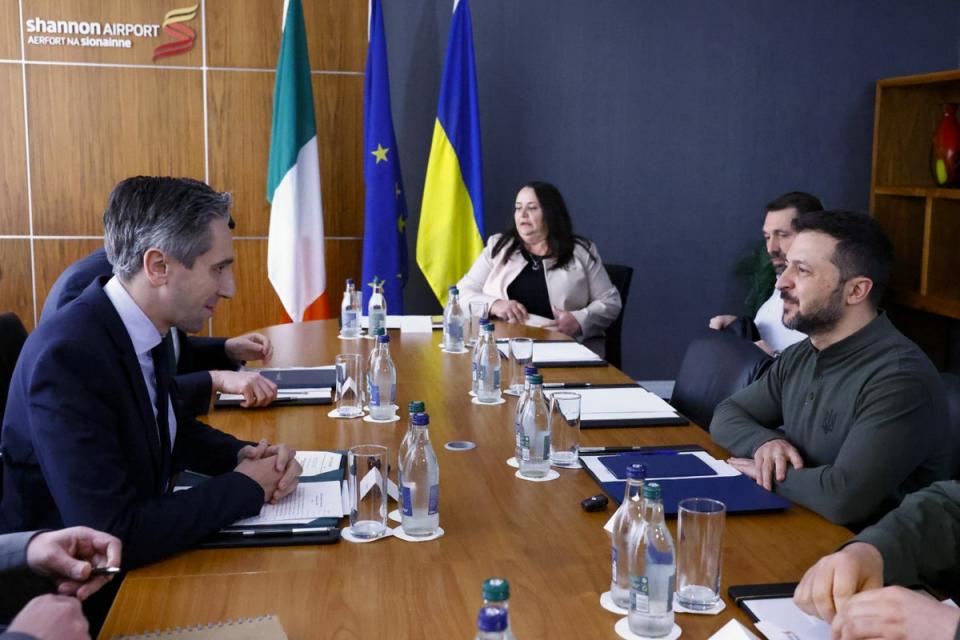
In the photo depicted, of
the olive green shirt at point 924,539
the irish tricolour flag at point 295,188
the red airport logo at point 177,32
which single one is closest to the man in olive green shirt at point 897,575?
the olive green shirt at point 924,539

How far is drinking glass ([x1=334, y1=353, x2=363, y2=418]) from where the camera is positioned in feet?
8.45

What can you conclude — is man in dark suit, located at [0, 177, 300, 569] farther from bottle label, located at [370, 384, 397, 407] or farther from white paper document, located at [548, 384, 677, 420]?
white paper document, located at [548, 384, 677, 420]

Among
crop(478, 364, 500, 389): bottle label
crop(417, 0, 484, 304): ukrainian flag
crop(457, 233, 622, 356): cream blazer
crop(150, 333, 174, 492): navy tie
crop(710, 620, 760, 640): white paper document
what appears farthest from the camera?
crop(417, 0, 484, 304): ukrainian flag

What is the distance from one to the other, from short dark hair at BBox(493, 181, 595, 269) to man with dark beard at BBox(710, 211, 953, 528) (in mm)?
2074

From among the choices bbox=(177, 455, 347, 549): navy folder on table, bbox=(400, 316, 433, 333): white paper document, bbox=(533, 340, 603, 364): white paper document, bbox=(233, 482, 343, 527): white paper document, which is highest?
bbox=(400, 316, 433, 333): white paper document

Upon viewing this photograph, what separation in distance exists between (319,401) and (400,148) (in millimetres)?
3210

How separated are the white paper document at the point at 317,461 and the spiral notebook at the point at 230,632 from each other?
676mm

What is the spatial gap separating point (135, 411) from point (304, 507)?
1.19 feet

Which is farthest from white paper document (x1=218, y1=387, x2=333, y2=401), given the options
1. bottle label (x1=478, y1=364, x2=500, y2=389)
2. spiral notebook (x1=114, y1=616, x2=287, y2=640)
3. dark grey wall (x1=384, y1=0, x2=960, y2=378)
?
dark grey wall (x1=384, y1=0, x2=960, y2=378)

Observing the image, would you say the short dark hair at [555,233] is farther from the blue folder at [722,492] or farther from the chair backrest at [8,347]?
the blue folder at [722,492]

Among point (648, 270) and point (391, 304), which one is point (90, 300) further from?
point (648, 270)

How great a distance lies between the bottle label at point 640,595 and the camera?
1.34 metres

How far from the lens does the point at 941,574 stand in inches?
66.7

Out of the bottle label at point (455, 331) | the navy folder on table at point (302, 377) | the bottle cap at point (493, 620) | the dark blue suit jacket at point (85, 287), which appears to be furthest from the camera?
the bottle label at point (455, 331)
